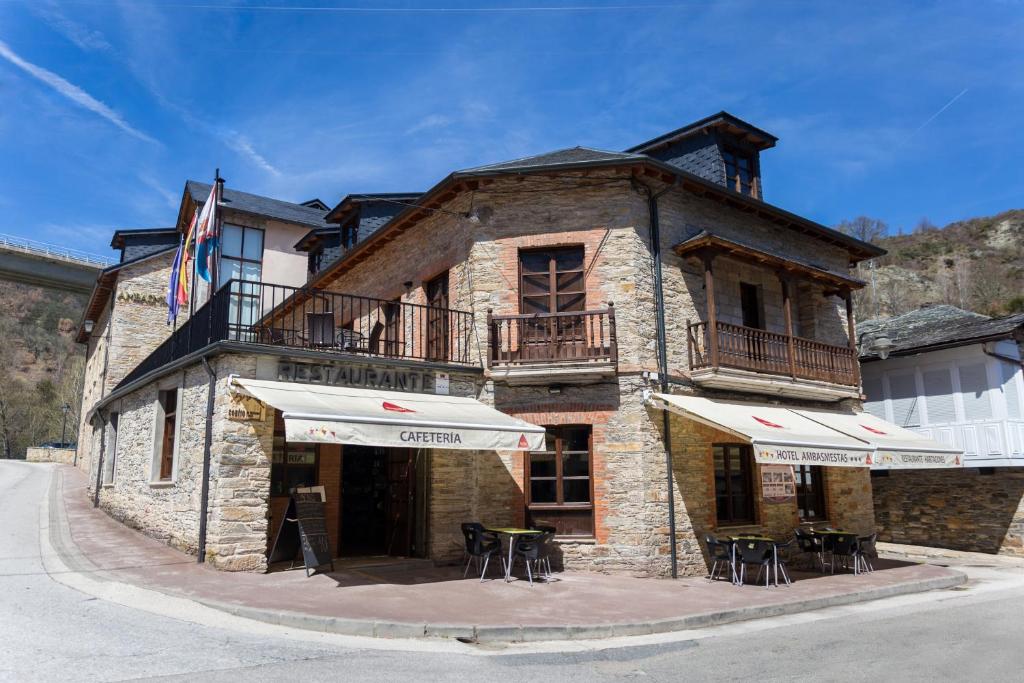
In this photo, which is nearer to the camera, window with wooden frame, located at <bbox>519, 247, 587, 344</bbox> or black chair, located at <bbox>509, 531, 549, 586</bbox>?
black chair, located at <bbox>509, 531, 549, 586</bbox>

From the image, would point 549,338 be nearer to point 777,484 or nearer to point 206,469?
point 777,484

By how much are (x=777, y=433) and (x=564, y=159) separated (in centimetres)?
642

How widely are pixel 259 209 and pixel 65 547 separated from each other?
16.8 meters

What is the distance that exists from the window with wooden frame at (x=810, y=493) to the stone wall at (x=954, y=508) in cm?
607

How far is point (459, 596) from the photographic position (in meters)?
8.98

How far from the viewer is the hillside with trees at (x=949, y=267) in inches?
2003

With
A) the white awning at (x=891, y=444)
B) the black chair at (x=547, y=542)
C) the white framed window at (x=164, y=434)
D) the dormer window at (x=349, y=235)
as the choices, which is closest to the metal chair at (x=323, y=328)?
the white framed window at (x=164, y=434)

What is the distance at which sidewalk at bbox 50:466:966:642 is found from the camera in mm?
7363

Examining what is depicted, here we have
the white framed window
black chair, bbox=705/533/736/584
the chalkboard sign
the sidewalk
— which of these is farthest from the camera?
the white framed window

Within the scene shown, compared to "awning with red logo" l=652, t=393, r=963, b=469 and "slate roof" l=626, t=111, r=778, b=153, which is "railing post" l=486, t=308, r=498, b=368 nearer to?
"awning with red logo" l=652, t=393, r=963, b=469

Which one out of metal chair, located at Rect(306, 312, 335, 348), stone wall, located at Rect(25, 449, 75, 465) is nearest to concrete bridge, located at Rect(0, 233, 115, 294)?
stone wall, located at Rect(25, 449, 75, 465)

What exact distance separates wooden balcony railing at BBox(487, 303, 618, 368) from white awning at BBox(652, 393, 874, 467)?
4.53ft

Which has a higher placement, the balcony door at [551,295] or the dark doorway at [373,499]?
the balcony door at [551,295]

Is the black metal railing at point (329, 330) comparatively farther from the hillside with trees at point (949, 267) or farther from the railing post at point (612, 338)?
A: the hillside with trees at point (949, 267)
